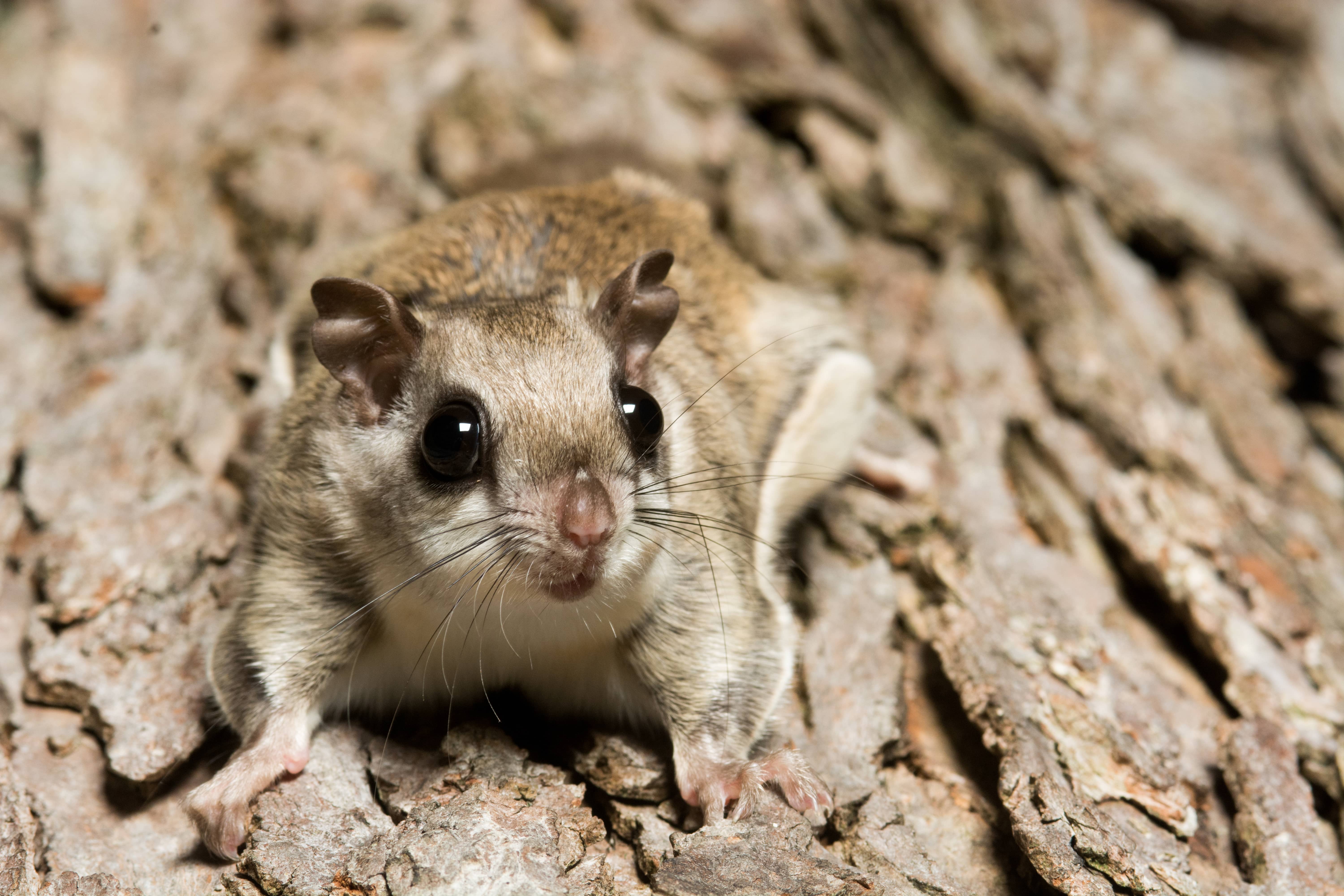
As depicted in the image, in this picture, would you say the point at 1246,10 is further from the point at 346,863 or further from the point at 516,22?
the point at 346,863

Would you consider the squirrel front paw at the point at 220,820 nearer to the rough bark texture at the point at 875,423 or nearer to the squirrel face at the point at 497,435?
the rough bark texture at the point at 875,423

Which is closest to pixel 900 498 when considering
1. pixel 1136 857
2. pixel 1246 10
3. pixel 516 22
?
pixel 1136 857

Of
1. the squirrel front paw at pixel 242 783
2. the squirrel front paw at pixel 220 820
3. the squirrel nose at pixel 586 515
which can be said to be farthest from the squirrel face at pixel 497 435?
the squirrel front paw at pixel 220 820

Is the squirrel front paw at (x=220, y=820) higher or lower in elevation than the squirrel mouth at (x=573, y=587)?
lower

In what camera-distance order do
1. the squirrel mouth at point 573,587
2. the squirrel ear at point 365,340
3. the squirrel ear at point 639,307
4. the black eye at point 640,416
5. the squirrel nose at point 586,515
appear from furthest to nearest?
the squirrel ear at point 639,307, the black eye at point 640,416, the squirrel ear at point 365,340, the squirrel mouth at point 573,587, the squirrel nose at point 586,515

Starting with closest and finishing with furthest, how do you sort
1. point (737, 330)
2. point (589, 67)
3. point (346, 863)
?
point (346, 863) → point (737, 330) → point (589, 67)

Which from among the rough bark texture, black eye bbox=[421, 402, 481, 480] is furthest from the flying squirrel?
the rough bark texture

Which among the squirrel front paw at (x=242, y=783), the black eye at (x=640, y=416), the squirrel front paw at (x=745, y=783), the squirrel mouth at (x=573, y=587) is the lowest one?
the squirrel front paw at (x=242, y=783)
